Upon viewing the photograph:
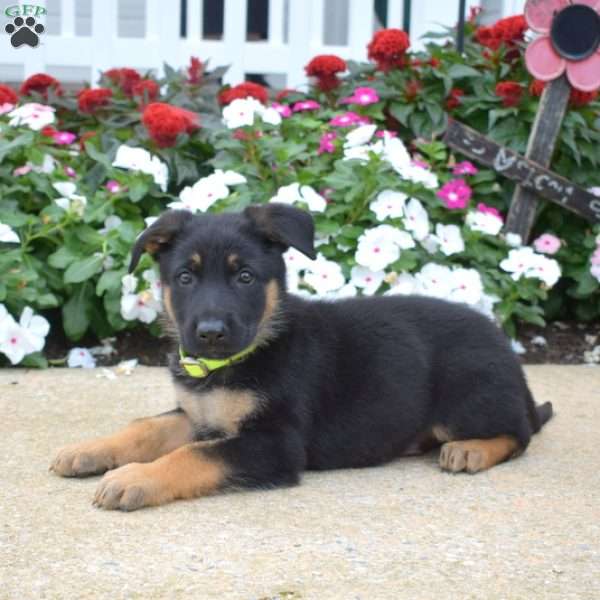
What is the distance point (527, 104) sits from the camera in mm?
7195

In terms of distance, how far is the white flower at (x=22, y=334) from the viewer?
5762 mm

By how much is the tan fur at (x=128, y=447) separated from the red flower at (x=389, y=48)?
3.77 metres

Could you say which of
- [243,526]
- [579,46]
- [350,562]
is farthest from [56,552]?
[579,46]

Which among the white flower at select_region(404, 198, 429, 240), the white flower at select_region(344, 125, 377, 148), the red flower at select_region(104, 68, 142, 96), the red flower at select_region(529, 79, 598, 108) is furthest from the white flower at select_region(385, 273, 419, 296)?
the red flower at select_region(104, 68, 142, 96)

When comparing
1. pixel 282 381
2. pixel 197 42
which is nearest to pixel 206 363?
pixel 282 381

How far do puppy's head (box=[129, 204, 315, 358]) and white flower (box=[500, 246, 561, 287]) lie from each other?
8.07 ft

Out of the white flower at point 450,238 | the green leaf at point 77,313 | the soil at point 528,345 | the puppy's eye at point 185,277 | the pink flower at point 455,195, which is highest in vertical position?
the puppy's eye at point 185,277

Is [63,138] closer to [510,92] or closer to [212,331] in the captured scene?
[510,92]

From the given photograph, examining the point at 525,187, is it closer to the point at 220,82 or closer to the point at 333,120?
Result: the point at 333,120

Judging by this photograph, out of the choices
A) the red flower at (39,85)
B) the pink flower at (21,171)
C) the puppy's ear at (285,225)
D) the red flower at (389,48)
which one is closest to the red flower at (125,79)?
the red flower at (39,85)

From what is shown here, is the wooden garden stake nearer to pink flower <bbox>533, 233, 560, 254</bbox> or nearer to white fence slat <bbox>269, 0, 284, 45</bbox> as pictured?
pink flower <bbox>533, 233, 560, 254</bbox>

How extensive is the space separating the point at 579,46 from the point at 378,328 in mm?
3025

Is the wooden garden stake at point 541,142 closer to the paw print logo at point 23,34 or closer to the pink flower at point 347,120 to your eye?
the pink flower at point 347,120

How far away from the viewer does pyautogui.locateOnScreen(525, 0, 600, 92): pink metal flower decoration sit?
6.69 metres
